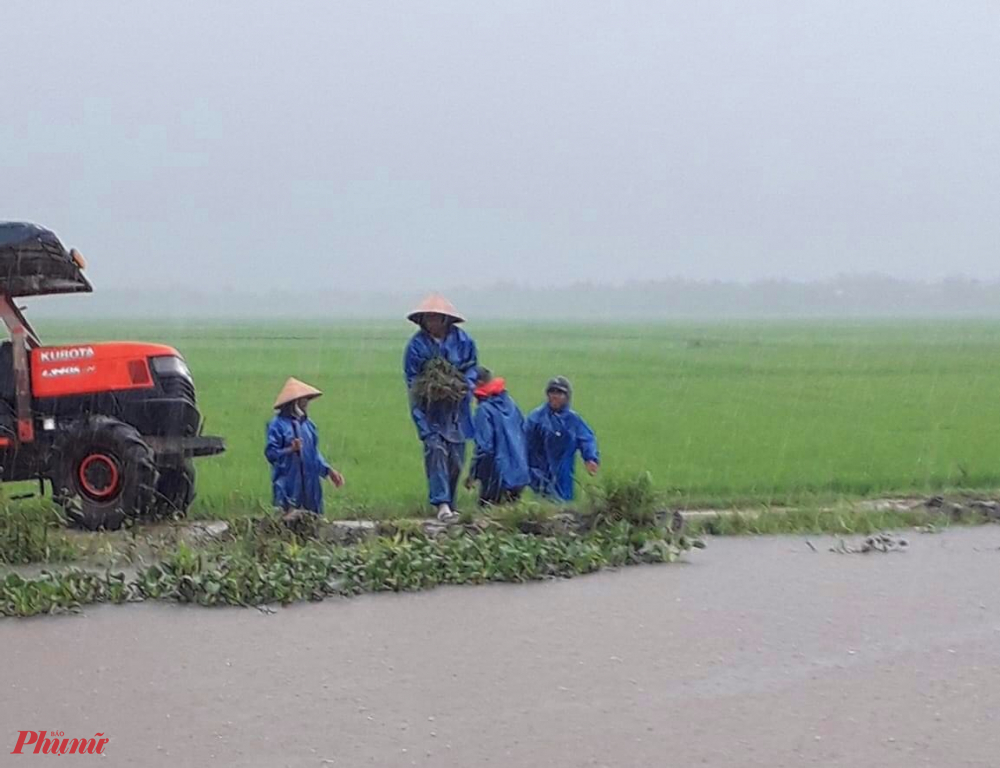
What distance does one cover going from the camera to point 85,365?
10.4 meters

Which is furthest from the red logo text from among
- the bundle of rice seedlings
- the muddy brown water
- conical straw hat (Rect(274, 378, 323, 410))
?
the bundle of rice seedlings

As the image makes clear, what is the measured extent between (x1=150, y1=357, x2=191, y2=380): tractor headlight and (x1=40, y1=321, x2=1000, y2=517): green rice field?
1038 millimetres

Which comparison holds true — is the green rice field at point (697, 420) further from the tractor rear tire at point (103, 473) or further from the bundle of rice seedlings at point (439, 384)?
the bundle of rice seedlings at point (439, 384)

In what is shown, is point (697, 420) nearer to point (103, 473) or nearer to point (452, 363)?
point (452, 363)

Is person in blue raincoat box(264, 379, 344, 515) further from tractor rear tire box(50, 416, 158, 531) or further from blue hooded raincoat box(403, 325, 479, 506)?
tractor rear tire box(50, 416, 158, 531)

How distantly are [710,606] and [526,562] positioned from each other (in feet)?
3.79

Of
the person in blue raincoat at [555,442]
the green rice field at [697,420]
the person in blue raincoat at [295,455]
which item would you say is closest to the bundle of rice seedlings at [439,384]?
the person in blue raincoat at [555,442]

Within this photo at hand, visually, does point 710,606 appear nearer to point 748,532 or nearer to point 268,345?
point 748,532

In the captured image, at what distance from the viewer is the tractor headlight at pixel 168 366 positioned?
1065 cm

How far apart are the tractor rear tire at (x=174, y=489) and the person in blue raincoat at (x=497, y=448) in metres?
2.11

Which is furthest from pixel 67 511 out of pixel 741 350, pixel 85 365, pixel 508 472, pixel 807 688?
pixel 741 350

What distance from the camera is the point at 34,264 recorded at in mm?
9969

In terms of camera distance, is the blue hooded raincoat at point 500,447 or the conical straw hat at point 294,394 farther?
the blue hooded raincoat at point 500,447

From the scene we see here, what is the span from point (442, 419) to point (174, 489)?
2.06 meters
